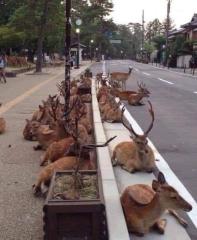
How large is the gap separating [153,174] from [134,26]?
597ft

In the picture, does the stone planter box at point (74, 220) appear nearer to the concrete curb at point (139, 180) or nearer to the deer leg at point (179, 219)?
the concrete curb at point (139, 180)

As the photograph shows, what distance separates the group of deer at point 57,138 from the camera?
22.5 feet

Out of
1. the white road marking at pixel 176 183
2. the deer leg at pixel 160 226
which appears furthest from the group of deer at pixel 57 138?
the deer leg at pixel 160 226

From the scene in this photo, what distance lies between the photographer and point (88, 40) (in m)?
113

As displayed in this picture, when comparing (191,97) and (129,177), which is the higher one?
(129,177)

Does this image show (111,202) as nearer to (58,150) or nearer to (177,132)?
(58,150)

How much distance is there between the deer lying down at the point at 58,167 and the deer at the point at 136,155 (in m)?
0.78

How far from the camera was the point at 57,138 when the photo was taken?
918cm

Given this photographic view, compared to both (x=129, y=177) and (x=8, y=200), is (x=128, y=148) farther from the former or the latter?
(x=8, y=200)

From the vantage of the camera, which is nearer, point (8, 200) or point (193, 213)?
point (193, 213)

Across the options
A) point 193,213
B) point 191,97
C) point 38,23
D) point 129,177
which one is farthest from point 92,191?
point 38,23

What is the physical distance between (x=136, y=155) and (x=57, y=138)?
1.99 metres

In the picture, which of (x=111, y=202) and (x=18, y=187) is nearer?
(x=111, y=202)

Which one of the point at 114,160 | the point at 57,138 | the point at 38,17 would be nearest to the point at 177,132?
the point at 57,138
